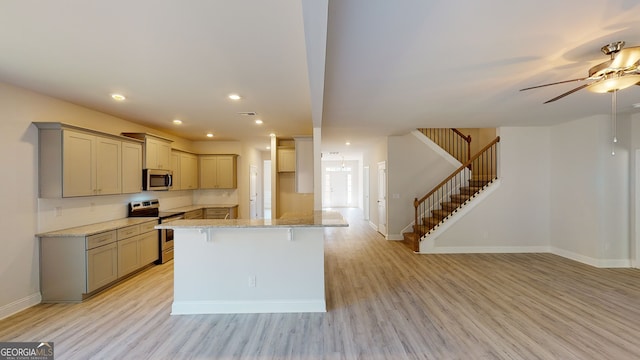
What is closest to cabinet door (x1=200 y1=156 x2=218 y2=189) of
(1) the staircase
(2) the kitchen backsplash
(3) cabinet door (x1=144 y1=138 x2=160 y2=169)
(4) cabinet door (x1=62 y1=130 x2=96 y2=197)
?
(2) the kitchen backsplash

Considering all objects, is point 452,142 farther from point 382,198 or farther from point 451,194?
point 382,198

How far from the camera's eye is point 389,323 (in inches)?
115

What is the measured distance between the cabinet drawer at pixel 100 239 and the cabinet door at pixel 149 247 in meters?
0.61

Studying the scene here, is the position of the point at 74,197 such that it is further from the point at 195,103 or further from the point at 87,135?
the point at 195,103

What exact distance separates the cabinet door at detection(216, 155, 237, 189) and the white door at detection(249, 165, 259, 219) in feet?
4.17

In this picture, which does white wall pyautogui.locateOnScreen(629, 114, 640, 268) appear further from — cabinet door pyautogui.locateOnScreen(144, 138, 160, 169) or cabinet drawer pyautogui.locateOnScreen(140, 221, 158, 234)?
cabinet door pyautogui.locateOnScreen(144, 138, 160, 169)

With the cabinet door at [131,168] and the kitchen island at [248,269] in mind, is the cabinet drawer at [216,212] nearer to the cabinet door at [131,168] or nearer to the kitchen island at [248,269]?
the cabinet door at [131,168]

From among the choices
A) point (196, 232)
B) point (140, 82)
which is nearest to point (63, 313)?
point (196, 232)

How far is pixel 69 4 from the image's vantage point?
171cm

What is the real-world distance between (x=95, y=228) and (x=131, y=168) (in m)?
1.18

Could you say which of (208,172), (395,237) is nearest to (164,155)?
(208,172)

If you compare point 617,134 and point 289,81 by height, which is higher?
point 289,81

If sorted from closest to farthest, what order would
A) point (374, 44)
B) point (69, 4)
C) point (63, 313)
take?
point (69, 4)
point (374, 44)
point (63, 313)

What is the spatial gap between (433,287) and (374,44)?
11.1 feet
